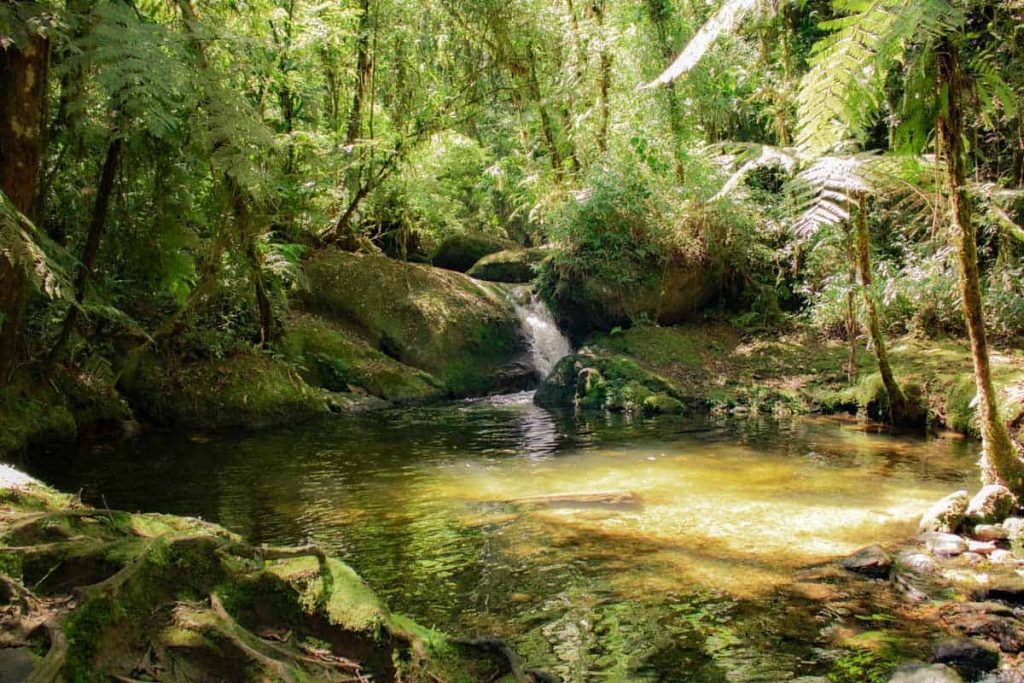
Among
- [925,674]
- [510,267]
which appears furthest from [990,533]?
[510,267]

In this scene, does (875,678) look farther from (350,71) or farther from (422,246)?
(422,246)

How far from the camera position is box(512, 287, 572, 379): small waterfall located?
54.0ft

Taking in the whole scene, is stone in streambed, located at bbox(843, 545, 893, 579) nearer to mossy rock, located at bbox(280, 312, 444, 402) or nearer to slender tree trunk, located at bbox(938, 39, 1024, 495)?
slender tree trunk, located at bbox(938, 39, 1024, 495)

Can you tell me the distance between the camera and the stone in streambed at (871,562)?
191 inches

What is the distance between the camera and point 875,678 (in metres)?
3.51

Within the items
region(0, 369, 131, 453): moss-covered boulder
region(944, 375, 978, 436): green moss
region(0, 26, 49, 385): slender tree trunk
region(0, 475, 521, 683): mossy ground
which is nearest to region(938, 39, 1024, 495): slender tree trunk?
region(944, 375, 978, 436): green moss

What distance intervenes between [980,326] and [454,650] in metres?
4.68

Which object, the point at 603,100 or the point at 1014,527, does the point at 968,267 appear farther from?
the point at 603,100

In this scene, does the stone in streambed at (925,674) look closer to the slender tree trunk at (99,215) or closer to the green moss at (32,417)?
the slender tree trunk at (99,215)

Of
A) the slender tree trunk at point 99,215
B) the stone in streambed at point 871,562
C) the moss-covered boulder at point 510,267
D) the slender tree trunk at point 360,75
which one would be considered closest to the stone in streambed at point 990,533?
the stone in streambed at point 871,562

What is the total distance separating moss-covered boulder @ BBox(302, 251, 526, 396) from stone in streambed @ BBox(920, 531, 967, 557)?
35.0 ft

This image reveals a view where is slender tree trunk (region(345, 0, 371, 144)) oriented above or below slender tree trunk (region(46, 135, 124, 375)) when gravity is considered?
above

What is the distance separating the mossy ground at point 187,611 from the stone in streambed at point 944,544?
376 centimetres

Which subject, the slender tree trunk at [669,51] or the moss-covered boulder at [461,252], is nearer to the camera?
the slender tree trunk at [669,51]
